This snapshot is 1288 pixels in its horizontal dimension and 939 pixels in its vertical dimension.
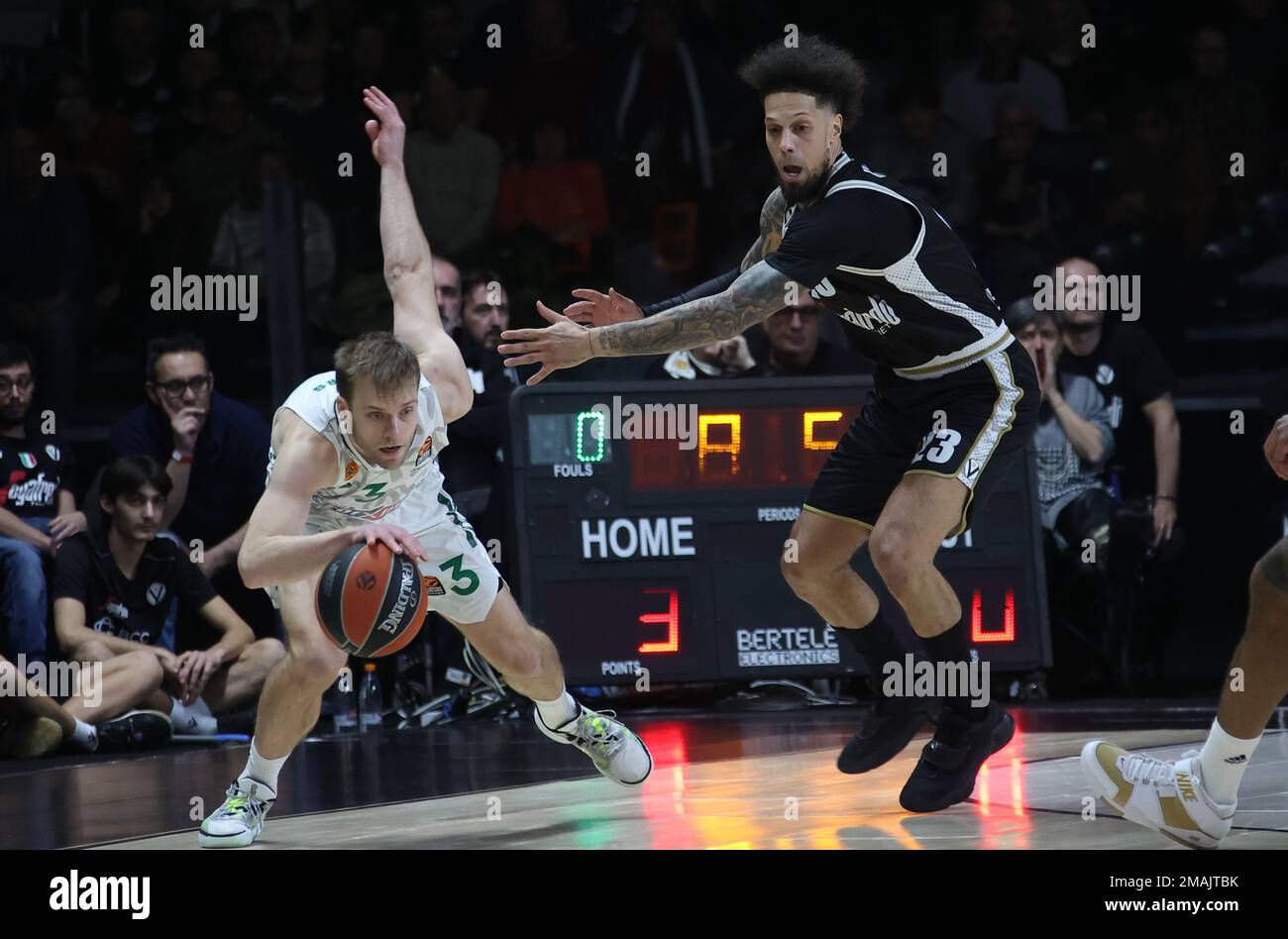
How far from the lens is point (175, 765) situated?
6805 millimetres

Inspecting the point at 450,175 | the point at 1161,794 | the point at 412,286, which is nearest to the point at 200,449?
the point at 450,175

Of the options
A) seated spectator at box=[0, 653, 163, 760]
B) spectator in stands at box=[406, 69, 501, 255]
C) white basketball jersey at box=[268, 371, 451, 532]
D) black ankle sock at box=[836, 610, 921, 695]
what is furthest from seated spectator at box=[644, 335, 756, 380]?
white basketball jersey at box=[268, 371, 451, 532]

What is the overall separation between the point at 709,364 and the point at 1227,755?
14.1ft

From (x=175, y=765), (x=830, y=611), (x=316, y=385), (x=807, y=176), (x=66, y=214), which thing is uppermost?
(x=66, y=214)

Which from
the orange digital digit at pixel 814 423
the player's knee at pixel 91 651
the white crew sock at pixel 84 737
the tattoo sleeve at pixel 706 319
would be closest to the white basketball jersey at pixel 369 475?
the tattoo sleeve at pixel 706 319

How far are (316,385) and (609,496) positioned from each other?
2.95 m

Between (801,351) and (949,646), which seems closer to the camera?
(949,646)

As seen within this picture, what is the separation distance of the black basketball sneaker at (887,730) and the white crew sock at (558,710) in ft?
2.78

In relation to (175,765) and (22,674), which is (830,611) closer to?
(175,765)

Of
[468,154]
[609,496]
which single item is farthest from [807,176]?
[468,154]

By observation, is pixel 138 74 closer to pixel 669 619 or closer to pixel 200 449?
pixel 200 449

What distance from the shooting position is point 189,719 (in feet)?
25.1

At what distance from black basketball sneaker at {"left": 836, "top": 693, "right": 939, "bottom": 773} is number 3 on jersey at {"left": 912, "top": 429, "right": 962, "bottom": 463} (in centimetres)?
80

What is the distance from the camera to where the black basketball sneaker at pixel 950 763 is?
203 inches
